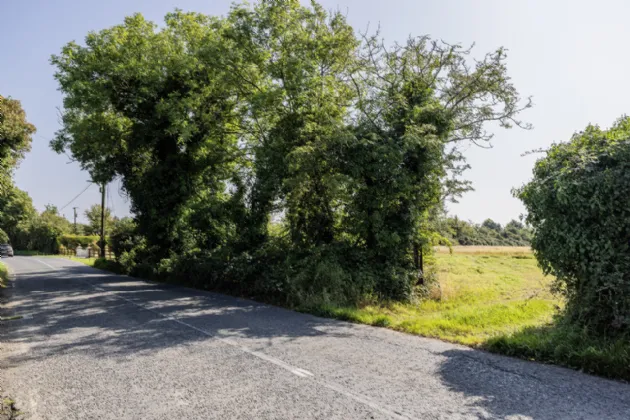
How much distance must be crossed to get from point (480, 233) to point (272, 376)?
163ft

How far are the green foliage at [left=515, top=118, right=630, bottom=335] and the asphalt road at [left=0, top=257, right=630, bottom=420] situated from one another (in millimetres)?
1274

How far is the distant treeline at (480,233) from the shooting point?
13594 millimetres

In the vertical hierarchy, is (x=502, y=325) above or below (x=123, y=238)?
below

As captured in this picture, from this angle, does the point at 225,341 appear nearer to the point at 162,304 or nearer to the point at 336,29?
the point at 162,304

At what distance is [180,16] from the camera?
1931 centimetres

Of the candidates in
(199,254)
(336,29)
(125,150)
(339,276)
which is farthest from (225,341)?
(125,150)

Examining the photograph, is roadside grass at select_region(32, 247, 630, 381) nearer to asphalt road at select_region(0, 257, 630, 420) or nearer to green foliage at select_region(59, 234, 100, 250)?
asphalt road at select_region(0, 257, 630, 420)

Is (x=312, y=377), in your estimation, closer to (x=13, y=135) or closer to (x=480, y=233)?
(x=13, y=135)

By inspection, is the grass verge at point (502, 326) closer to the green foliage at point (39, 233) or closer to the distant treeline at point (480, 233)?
the distant treeline at point (480, 233)

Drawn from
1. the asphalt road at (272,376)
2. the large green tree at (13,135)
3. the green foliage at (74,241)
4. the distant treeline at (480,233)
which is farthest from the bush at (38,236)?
the asphalt road at (272,376)

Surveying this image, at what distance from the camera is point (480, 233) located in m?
50.5

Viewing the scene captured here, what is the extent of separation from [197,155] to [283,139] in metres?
6.28

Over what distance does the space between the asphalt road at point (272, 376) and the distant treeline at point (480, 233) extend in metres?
2.84

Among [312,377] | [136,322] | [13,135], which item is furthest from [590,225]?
[13,135]
